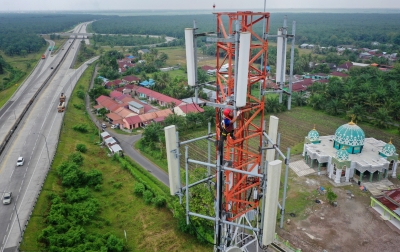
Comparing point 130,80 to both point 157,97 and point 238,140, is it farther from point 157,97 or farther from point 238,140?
point 238,140

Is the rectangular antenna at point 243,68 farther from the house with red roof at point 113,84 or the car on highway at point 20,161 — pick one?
the house with red roof at point 113,84

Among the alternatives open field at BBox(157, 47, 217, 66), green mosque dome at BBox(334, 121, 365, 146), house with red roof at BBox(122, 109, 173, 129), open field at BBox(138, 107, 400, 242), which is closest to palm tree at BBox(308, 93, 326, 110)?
open field at BBox(138, 107, 400, 242)

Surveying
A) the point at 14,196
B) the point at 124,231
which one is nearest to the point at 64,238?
the point at 124,231

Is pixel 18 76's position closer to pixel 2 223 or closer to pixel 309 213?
pixel 2 223

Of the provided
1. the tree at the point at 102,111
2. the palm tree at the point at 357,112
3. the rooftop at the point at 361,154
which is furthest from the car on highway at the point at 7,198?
the palm tree at the point at 357,112

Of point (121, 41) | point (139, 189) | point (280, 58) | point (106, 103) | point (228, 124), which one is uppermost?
point (280, 58)

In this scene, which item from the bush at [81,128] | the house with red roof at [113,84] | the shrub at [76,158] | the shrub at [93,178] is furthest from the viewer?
the house with red roof at [113,84]

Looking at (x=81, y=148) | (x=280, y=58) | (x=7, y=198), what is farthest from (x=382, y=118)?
(x=7, y=198)
